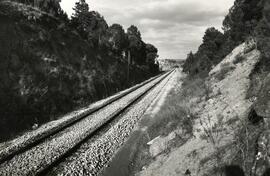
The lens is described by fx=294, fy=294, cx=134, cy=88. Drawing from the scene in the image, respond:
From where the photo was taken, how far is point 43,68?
2688 centimetres

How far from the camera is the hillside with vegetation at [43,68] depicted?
20375mm

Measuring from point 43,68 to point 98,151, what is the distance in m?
16.7

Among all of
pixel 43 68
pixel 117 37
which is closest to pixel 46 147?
pixel 43 68

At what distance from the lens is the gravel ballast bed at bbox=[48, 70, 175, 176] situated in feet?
33.6

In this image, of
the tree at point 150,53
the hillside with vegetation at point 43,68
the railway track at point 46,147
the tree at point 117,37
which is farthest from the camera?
the tree at point 150,53

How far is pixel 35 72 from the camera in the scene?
25.1 metres

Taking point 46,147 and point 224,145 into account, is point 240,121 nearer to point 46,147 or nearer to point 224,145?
point 224,145

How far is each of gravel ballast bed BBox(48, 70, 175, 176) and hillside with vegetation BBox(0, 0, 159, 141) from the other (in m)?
5.62

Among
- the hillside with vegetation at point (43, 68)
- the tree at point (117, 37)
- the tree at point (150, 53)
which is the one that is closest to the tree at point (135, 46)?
the tree at point (150, 53)

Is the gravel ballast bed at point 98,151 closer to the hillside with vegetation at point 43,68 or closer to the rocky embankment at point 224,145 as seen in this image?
the rocky embankment at point 224,145

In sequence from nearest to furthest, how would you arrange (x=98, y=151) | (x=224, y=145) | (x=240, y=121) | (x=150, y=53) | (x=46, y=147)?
(x=224, y=145), (x=240, y=121), (x=98, y=151), (x=46, y=147), (x=150, y=53)

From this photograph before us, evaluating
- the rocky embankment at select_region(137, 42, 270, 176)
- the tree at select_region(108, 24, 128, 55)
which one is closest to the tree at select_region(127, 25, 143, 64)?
the tree at select_region(108, 24, 128, 55)

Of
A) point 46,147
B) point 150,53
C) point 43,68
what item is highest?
point 150,53

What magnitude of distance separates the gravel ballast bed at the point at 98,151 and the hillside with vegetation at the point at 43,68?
5620 millimetres
